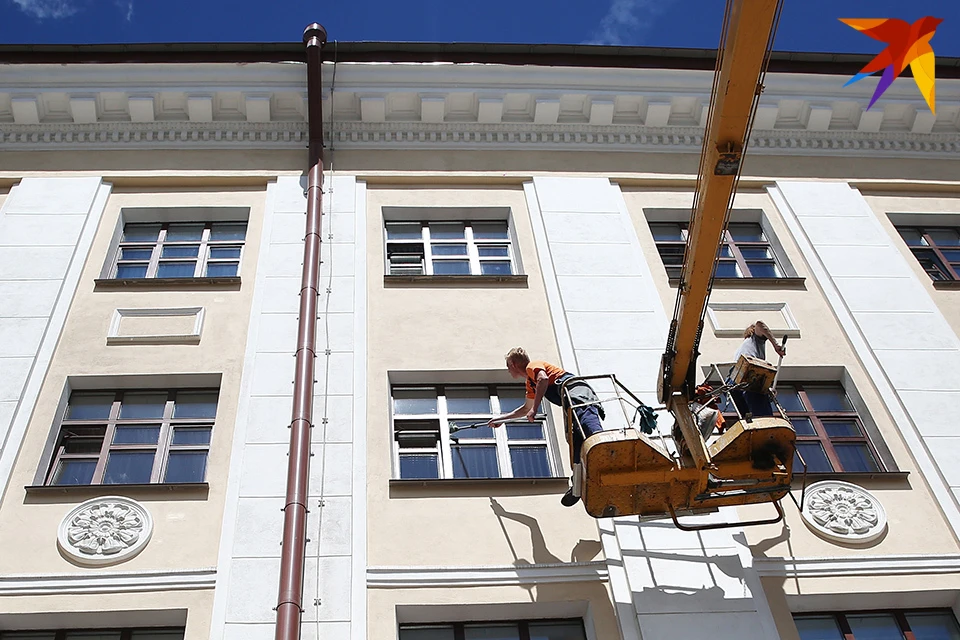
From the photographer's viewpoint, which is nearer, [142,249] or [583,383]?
[583,383]

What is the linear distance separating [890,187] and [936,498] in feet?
19.2

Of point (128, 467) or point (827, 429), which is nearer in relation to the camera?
point (128, 467)

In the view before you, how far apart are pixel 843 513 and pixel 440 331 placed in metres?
4.48

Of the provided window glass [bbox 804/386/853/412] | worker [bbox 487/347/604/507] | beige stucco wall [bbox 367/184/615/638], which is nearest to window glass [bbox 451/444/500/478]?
beige stucco wall [bbox 367/184/615/638]

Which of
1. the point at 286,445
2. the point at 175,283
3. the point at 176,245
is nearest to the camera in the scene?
the point at 286,445

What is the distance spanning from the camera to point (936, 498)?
10.0 metres

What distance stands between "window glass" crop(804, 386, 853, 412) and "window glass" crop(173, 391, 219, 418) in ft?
20.3

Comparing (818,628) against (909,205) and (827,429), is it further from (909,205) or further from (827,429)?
(909,205)

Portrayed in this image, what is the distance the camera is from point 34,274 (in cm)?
1200

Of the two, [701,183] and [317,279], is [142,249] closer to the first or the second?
[317,279]

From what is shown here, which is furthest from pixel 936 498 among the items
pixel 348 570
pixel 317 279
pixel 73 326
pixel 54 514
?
pixel 73 326

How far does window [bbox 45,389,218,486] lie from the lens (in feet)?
33.2

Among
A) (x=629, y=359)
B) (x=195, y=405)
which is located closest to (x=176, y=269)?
(x=195, y=405)

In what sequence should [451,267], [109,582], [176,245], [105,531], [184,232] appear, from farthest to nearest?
[184,232]
[176,245]
[451,267]
[105,531]
[109,582]
